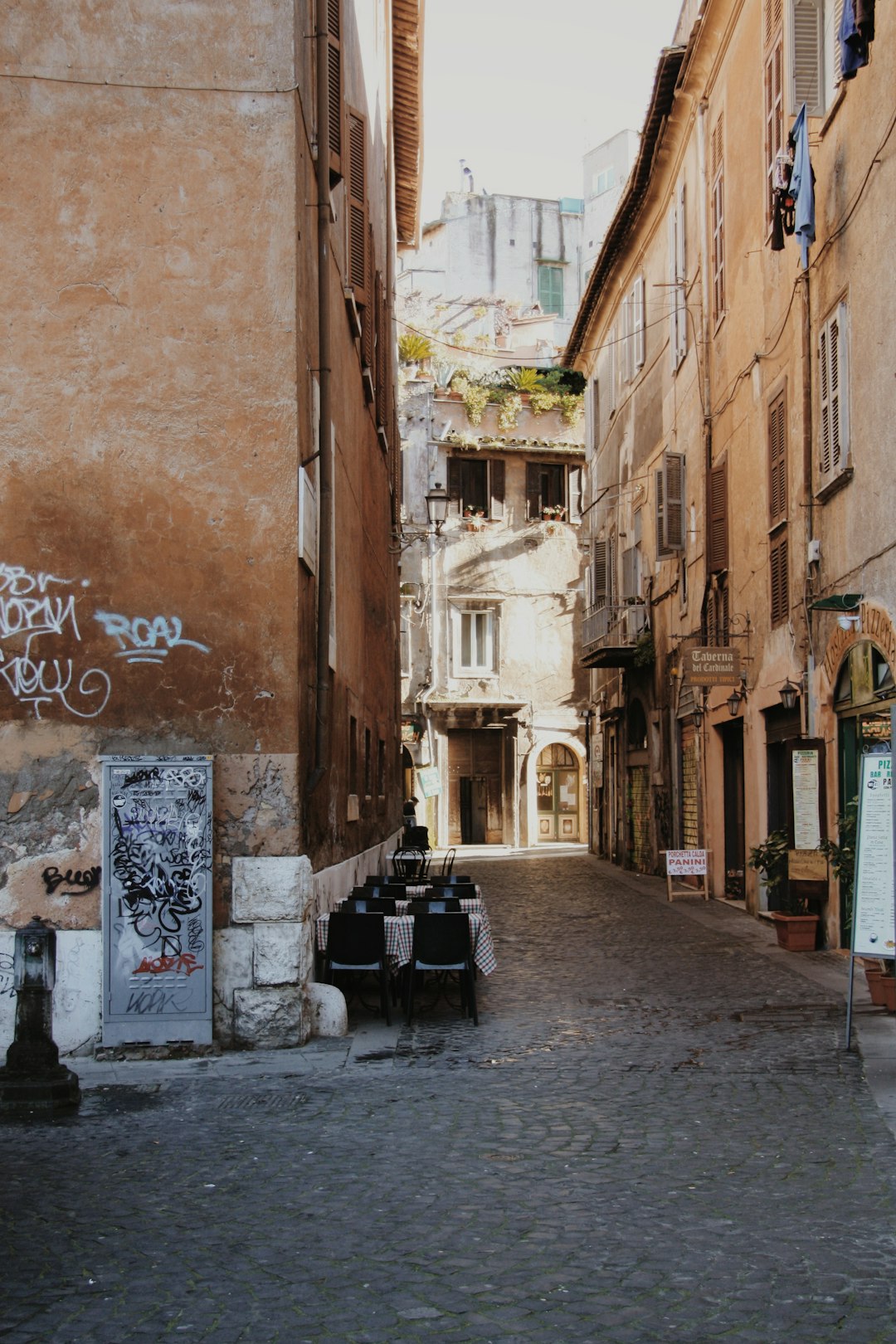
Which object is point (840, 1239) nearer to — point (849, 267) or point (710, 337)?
point (849, 267)

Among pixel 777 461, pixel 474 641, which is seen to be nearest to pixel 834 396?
pixel 777 461

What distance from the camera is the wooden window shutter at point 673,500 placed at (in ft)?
67.1

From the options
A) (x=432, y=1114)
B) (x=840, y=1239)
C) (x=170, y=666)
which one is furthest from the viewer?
(x=170, y=666)

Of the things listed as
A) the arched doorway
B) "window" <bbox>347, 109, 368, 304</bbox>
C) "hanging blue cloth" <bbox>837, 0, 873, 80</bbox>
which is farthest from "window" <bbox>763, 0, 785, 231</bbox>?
the arched doorway

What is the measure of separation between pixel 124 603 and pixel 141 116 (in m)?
3.10

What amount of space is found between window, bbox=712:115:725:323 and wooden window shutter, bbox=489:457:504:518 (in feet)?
63.6

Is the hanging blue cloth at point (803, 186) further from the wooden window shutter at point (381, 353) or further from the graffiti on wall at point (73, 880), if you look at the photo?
the graffiti on wall at point (73, 880)

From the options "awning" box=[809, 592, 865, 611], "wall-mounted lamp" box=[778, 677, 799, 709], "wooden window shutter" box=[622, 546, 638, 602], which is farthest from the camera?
"wooden window shutter" box=[622, 546, 638, 602]

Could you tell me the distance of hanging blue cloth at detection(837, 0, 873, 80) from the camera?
33.7 ft

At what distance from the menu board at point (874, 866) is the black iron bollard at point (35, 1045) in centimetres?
446

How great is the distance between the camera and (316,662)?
33.1 feet

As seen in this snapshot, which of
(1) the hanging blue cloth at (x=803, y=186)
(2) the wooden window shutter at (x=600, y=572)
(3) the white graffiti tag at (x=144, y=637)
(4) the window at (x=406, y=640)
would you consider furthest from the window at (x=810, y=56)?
(4) the window at (x=406, y=640)

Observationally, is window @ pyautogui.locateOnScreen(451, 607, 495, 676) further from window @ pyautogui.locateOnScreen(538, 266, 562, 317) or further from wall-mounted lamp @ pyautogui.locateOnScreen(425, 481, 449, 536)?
window @ pyautogui.locateOnScreen(538, 266, 562, 317)

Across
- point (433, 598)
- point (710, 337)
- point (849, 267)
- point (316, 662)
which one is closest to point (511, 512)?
point (433, 598)
